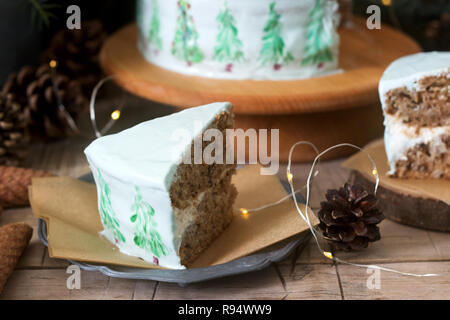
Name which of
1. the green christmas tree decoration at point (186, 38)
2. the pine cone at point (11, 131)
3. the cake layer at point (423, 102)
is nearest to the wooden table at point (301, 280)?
the cake layer at point (423, 102)

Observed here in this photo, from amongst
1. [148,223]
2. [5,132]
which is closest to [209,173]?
[148,223]

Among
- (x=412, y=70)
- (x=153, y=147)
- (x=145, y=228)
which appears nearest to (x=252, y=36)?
(x=412, y=70)

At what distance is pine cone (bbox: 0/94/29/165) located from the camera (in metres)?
1.43

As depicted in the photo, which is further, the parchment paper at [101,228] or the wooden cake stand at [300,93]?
the wooden cake stand at [300,93]

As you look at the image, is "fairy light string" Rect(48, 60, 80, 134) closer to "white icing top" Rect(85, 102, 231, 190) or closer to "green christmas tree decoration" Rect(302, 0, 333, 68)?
"white icing top" Rect(85, 102, 231, 190)

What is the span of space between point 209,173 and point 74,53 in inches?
33.9

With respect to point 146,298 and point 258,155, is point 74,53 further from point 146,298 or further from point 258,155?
point 146,298

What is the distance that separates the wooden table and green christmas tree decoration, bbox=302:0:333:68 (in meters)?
0.46

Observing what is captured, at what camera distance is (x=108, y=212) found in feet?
3.60

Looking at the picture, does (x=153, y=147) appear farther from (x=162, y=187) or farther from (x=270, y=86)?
(x=270, y=86)

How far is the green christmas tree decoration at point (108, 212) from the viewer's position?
107 cm

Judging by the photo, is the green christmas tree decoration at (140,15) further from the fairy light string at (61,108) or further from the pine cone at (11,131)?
the pine cone at (11,131)

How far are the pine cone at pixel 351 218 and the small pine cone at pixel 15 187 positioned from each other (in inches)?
25.5

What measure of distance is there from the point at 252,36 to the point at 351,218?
0.53m
